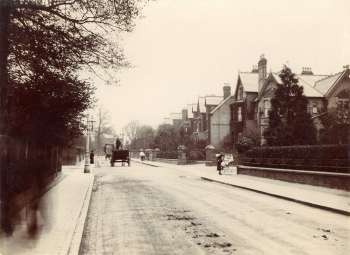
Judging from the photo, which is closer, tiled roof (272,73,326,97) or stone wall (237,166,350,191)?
stone wall (237,166,350,191)

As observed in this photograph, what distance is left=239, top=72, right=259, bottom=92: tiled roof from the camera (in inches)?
2228

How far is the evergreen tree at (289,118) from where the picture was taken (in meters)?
33.4

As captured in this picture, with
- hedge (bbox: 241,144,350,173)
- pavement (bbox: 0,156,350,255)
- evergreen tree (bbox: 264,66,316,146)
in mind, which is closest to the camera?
pavement (bbox: 0,156,350,255)

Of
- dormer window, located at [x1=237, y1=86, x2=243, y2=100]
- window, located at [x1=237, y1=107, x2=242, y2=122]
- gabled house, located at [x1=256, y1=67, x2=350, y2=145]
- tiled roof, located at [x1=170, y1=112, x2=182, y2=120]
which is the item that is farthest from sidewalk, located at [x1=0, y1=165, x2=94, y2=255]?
tiled roof, located at [x1=170, y1=112, x2=182, y2=120]

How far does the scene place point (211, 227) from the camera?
10477 millimetres

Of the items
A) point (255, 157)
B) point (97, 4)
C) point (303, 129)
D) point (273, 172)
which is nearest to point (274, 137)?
point (303, 129)

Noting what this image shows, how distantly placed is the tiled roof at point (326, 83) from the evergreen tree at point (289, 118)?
902 centimetres

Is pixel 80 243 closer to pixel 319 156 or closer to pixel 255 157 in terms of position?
pixel 319 156

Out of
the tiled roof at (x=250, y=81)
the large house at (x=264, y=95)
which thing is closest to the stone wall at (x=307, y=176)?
the large house at (x=264, y=95)

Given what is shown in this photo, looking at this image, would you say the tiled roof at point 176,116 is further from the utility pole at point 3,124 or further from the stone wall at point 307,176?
the utility pole at point 3,124

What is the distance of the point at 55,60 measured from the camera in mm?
12070

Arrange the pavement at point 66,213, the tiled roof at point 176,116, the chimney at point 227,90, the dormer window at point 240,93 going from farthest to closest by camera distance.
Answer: the tiled roof at point 176,116, the chimney at point 227,90, the dormer window at point 240,93, the pavement at point 66,213

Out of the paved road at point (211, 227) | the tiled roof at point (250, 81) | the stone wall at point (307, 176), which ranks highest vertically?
the tiled roof at point (250, 81)

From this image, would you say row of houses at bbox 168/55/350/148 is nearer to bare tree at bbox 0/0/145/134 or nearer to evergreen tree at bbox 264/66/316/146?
evergreen tree at bbox 264/66/316/146
